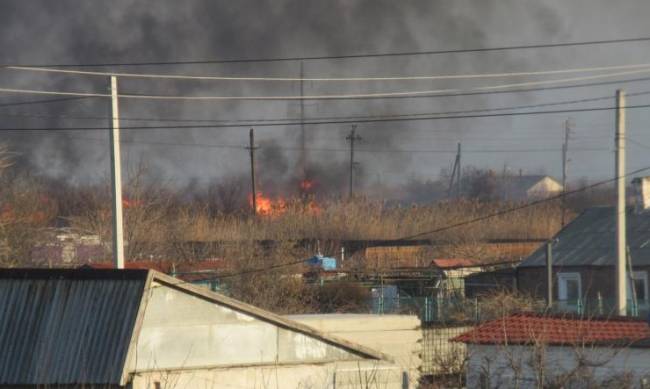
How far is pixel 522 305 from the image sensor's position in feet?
79.1

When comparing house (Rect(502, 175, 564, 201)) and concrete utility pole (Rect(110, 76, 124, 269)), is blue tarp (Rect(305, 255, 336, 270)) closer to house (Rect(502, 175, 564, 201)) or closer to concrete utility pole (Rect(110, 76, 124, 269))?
concrete utility pole (Rect(110, 76, 124, 269))

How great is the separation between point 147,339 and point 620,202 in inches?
390

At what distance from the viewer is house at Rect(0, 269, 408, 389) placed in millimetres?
11984

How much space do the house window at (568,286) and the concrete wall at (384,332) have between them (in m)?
12.6

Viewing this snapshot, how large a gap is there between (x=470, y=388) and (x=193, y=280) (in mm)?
14139

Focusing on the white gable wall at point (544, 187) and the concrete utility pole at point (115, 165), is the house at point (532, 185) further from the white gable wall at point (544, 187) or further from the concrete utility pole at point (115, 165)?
the concrete utility pole at point (115, 165)

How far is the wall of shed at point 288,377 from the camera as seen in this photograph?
41.5 ft

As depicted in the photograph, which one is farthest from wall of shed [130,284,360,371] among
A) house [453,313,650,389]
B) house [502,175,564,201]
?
house [502,175,564,201]

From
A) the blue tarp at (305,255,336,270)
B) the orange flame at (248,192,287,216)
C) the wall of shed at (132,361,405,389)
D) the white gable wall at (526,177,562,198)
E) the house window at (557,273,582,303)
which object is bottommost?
the wall of shed at (132,361,405,389)

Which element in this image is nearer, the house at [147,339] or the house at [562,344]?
the house at [147,339]

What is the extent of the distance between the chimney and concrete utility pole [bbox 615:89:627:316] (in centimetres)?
1276

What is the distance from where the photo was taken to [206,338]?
12.9 metres

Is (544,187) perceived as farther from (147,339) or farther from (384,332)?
(147,339)

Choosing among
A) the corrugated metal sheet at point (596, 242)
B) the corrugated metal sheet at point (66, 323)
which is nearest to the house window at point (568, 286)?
the corrugated metal sheet at point (596, 242)
